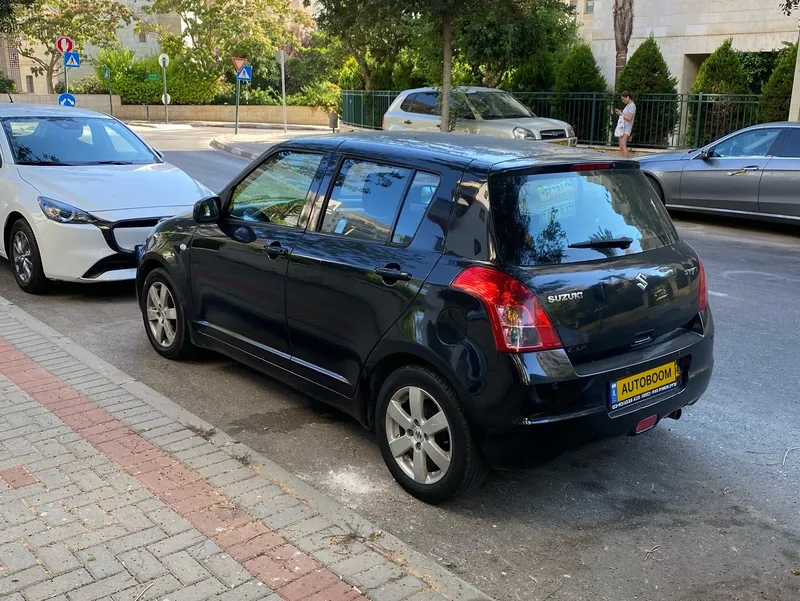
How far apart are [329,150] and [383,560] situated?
2.38 m

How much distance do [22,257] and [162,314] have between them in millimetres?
2784

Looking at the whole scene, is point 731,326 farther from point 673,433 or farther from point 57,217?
point 57,217

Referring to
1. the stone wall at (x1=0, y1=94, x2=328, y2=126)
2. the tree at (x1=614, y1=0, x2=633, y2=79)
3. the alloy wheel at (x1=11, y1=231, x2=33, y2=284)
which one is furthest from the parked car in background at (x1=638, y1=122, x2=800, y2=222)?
the stone wall at (x1=0, y1=94, x2=328, y2=126)

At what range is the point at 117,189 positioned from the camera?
7.95 m

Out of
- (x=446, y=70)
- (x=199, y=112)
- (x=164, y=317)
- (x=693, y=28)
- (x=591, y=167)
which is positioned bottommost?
(x=164, y=317)

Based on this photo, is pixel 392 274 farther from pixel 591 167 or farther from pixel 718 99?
pixel 718 99

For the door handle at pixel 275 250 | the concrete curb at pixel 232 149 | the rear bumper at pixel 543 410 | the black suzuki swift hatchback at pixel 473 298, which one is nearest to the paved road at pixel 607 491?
the black suzuki swift hatchback at pixel 473 298

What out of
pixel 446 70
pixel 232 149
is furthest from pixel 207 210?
pixel 232 149

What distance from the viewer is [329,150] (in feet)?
15.8

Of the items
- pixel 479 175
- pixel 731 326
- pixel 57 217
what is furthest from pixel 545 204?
pixel 57 217

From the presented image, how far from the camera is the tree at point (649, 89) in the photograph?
21.2 metres

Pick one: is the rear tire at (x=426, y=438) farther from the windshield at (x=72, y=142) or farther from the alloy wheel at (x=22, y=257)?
the windshield at (x=72, y=142)

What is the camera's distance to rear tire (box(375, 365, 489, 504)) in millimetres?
3854

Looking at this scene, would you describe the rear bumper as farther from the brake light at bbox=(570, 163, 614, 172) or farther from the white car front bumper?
the white car front bumper
